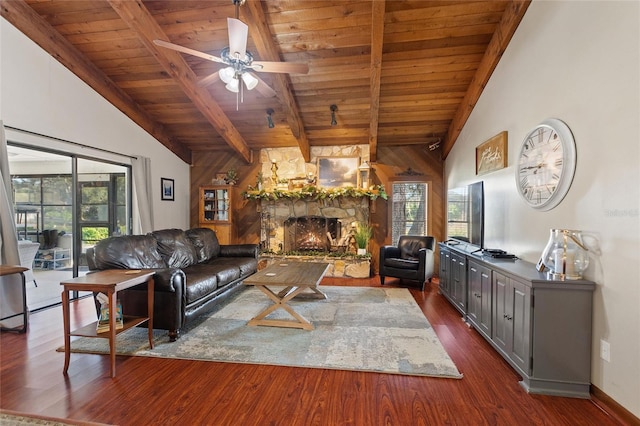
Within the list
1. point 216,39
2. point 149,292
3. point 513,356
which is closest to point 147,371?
point 149,292

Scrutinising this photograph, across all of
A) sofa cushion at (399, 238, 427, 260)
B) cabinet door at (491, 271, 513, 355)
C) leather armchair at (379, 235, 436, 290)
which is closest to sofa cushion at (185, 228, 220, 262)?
leather armchair at (379, 235, 436, 290)

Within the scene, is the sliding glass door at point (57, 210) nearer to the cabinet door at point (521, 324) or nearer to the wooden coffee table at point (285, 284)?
the wooden coffee table at point (285, 284)

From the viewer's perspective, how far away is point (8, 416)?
180cm

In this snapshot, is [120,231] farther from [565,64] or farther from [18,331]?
[565,64]

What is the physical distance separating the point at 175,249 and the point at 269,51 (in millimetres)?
2868

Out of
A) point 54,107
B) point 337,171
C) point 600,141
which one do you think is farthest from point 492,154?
point 54,107

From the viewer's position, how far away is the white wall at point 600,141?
70.1 inches

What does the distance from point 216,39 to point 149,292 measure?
3221 mm

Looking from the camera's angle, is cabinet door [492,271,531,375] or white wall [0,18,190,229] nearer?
cabinet door [492,271,531,375]

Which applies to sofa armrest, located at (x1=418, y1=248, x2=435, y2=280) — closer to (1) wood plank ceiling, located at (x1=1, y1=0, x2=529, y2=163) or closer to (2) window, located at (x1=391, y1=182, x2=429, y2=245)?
(2) window, located at (x1=391, y1=182, x2=429, y2=245)

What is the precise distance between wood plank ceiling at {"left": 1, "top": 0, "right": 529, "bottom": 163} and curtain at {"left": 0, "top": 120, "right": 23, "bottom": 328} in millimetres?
1644

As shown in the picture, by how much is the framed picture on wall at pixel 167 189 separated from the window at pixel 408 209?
4615mm

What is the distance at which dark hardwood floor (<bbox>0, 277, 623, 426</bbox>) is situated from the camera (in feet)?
5.94

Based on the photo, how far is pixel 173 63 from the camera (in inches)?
154
